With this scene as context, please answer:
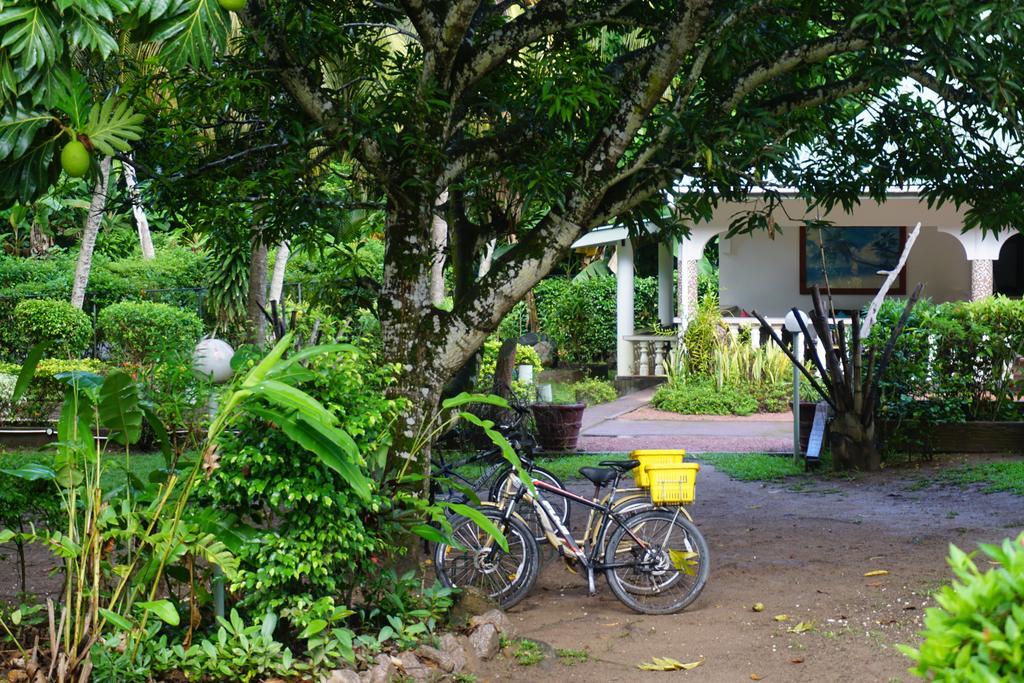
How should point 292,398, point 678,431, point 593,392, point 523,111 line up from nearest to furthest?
point 292,398 → point 523,111 → point 678,431 → point 593,392

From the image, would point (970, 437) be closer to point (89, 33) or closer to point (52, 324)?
point (89, 33)

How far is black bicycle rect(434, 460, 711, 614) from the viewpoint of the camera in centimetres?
653

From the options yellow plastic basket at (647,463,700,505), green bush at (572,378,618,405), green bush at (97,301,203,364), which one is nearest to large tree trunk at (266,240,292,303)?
green bush at (97,301,203,364)

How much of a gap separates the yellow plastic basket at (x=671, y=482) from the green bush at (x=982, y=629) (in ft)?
13.3

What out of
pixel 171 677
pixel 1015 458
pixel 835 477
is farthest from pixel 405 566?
pixel 1015 458

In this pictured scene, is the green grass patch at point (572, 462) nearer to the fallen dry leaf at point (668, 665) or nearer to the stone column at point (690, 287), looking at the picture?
the fallen dry leaf at point (668, 665)

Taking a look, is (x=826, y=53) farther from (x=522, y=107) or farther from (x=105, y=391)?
(x=105, y=391)

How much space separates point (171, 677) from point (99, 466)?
945mm

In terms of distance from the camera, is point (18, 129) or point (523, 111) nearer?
point (18, 129)

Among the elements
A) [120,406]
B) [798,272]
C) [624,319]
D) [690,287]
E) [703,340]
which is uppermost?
[798,272]

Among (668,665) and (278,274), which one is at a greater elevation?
(278,274)

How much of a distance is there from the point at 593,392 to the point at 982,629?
17.5 meters

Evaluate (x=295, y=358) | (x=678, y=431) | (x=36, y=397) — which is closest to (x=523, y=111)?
(x=295, y=358)

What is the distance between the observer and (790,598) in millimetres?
6844
